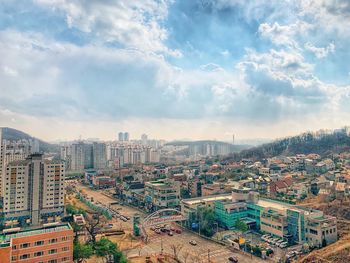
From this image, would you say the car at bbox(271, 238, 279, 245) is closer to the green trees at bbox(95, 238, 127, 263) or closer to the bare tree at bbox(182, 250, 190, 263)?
the bare tree at bbox(182, 250, 190, 263)

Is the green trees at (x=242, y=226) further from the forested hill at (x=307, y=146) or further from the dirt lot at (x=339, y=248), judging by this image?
the forested hill at (x=307, y=146)

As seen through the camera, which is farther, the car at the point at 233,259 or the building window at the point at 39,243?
the car at the point at 233,259

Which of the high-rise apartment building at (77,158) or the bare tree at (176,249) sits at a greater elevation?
the high-rise apartment building at (77,158)

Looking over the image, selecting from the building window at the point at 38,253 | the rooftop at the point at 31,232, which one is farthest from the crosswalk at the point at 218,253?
the building window at the point at 38,253

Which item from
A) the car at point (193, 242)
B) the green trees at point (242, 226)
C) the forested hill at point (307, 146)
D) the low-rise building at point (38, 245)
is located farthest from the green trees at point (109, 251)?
the forested hill at point (307, 146)

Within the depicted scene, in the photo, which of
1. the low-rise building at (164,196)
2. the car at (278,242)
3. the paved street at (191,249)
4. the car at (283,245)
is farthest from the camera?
the low-rise building at (164,196)

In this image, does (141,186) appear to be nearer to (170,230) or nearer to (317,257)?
(170,230)

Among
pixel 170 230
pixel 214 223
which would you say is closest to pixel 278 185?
pixel 214 223

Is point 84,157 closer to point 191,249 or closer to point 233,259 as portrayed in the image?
point 191,249

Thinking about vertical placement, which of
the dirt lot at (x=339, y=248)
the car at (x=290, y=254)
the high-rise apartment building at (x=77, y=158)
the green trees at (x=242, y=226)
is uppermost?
the high-rise apartment building at (x=77, y=158)

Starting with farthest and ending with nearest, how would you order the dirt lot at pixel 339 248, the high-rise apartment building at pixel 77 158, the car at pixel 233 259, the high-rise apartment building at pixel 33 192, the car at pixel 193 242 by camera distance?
the high-rise apartment building at pixel 77 158 < the high-rise apartment building at pixel 33 192 < the car at pixel 193 242 < the car at pixel 233 259 < the dirt lot at pixel 339 248
